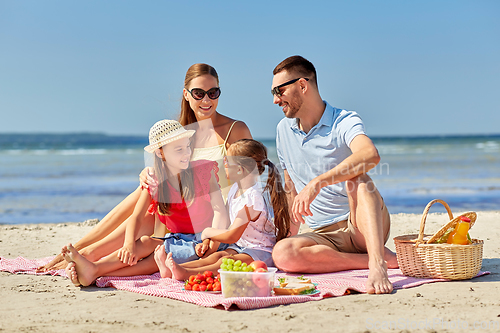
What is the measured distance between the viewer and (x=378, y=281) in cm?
330

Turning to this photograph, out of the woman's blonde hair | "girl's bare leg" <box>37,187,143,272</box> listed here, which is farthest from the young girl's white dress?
the woman's blonde hair

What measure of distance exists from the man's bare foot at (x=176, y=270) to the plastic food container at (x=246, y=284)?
50 centimetres

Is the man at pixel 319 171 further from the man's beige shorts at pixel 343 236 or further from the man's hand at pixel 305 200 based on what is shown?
the man's hand at pixel 305 200

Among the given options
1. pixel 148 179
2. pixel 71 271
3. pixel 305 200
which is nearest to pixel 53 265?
pixel 71 271

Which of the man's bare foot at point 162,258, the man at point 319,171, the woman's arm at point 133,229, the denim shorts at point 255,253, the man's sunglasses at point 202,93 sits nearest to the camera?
the man's bare foot at point 162,258

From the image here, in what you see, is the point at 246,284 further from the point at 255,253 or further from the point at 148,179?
the point at 148,179

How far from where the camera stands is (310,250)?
3.86 m

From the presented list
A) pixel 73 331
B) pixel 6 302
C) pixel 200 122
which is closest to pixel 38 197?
pixel 200 122

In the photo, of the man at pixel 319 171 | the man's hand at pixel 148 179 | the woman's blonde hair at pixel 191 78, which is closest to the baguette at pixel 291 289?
the man at pixel 319 171

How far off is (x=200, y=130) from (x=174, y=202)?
3.64 ft

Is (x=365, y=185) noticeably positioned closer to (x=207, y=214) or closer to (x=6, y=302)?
(x=207, y=214)

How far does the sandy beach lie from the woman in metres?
0.61

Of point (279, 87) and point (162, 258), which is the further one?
point (279, 87)

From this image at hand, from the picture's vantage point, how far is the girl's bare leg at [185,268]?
11.5ft
